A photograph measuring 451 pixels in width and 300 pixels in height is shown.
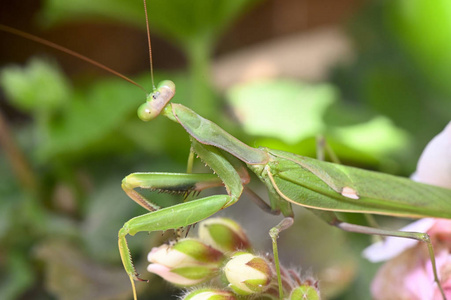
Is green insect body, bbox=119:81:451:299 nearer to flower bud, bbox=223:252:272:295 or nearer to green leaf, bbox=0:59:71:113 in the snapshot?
flower bud, bbox=223:252:272:295

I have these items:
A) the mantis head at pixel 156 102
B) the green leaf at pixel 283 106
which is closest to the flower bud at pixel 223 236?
the mantis head at pixel 156 102

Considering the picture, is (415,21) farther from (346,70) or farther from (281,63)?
(281,63)

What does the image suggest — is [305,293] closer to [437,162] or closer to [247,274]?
[247,274]

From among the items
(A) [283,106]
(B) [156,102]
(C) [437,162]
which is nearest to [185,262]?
(B) [156,102]

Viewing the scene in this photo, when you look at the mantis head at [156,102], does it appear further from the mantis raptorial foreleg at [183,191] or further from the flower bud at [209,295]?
the flower bud at [209,295]

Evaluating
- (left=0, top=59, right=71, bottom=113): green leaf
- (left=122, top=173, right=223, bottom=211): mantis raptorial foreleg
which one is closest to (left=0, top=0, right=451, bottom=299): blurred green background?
(left=0, top=59, right=71, bottom=113): green leaf

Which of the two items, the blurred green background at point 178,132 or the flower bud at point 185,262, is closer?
the flower bud at point 185,262

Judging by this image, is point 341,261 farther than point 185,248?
Yes

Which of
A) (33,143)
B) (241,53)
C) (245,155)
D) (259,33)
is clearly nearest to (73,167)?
(33,143)
